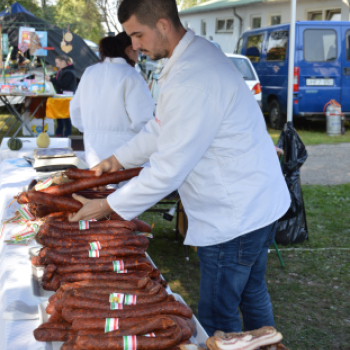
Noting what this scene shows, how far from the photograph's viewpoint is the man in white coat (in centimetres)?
178

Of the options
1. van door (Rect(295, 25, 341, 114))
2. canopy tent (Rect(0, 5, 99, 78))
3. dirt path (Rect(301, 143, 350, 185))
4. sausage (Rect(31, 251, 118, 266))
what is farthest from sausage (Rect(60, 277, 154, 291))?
canopy tent (Rect(0, 5, 99, 78))

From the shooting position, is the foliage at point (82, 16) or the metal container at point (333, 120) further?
the foliage at point (82, 16)

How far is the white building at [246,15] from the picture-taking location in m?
16.2

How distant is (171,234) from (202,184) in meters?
3.44

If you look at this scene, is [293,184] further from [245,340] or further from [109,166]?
[245,340]

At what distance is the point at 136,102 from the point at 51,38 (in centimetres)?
1138

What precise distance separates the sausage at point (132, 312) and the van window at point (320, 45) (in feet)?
33.9

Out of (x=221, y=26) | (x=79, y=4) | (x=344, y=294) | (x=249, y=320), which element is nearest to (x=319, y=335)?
(x=344, y=294)

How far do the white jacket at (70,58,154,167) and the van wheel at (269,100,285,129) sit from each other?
27.7 ft

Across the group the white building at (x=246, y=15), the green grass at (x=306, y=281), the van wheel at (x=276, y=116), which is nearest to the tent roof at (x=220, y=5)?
the white building at (x=246, y=15)

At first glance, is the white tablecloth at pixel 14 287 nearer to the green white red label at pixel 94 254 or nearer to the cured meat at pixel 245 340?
the green white red label at pixel 94 254

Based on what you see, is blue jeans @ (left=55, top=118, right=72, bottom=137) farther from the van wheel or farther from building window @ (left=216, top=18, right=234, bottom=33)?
building window @ (left=216, top=18, right=234, bottom=33)

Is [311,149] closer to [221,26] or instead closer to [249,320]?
[249,320]

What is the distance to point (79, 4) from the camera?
Answer: 32250 mm
